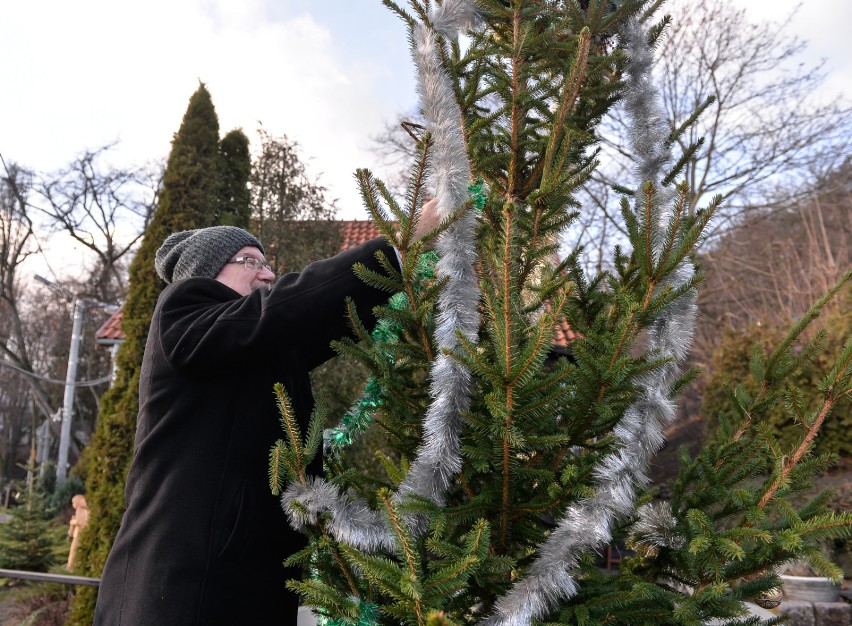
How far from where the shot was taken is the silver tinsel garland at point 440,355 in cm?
153

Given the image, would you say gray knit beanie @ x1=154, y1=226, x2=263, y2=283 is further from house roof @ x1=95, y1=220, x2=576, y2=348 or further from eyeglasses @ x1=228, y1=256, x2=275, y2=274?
house roof @ x1=95, y1=220, x2=576, y2=348

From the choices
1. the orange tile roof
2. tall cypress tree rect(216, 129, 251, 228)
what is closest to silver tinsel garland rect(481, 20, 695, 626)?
tall cypress tree rect(216, 129, 251, 228)

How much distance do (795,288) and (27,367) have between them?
82.2ft

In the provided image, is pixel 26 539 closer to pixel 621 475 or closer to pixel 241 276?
pixel 241 276

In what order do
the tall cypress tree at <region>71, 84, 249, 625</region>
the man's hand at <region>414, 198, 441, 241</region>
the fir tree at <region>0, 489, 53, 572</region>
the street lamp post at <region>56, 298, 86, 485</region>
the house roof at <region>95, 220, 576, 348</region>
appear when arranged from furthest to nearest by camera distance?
the street lamp post at <region>56, 298, 86, 485</region>, the fir tree at <region>0, 489, 53, 572</region>, the house roof at <region>95, 220, 576, 348</region>, the tall cypress tree at <region>71, 84, 249, 625</region>, the man's hand at <region>414, 198, 441, 241</region>

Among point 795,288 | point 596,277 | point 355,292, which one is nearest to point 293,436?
point 355,292

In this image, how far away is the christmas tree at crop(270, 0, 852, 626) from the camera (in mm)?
1413

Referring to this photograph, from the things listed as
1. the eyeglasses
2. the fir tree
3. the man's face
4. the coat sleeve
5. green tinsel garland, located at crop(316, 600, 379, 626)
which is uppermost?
the eyeglasses

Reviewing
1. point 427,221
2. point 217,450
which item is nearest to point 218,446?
point 217,450

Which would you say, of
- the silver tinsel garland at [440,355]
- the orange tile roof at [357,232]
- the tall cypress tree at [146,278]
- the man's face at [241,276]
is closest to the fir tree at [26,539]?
the tall cypress tree at [146,278]

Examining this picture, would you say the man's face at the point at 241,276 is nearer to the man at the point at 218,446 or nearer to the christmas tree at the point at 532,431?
the man at the point at 218,446

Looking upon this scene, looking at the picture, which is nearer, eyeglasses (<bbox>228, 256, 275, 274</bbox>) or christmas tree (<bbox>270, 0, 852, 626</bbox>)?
christmas tree (<bbox>270, 0, 852, 626</bbox>)

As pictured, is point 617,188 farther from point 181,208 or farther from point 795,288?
point 795,288

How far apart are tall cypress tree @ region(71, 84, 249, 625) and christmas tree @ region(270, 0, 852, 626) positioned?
638 cm
